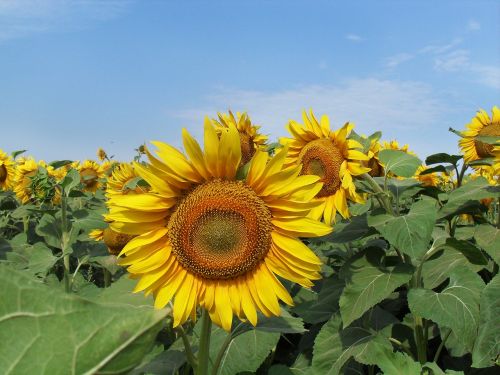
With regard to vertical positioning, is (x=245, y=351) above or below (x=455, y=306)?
below

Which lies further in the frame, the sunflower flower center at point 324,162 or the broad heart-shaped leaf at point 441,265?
the sunflower flower center at point 324,162

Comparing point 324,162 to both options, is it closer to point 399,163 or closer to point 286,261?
point 399,163

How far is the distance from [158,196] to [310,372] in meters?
1.05

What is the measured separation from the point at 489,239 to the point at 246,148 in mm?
1559

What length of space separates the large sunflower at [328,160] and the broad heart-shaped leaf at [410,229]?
0.29 metres

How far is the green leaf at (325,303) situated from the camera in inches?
107

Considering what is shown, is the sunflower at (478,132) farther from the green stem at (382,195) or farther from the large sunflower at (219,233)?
the large sunflower at (219,233)

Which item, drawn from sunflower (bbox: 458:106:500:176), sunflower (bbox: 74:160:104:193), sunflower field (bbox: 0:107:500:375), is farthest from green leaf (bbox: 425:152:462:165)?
sunflower (bbox: 74:160:104:193)

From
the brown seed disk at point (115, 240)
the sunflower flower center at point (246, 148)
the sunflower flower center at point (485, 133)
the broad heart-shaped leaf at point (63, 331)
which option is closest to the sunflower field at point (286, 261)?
the sunflower flower center at point (246, 148)

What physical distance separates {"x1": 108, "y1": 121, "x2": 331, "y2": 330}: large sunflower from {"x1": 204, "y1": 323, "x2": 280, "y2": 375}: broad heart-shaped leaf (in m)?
0.31

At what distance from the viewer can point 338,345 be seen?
253 centimetres

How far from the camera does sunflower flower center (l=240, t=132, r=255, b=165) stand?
344 cm

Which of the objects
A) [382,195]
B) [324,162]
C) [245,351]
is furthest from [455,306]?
[324,162]

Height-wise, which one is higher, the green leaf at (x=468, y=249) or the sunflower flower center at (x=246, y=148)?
the sunflower flower center at (x=246, y=148)
